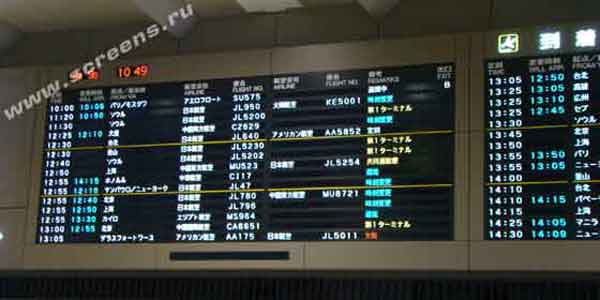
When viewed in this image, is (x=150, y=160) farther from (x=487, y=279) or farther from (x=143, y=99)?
(x=487, y=279)

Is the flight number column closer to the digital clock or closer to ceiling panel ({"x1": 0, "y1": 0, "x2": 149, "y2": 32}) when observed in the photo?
the digital clock

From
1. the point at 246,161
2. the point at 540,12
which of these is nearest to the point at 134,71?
the point at 246,161

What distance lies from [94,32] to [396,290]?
6.64 feet

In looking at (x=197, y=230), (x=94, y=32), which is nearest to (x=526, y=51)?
(x=197, y=230)

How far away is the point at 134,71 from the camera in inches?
198

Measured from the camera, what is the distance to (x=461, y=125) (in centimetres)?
443

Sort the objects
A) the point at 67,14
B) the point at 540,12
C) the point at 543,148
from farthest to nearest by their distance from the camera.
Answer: the point at 67,14 < the point at 540,12 < the point at 543,148

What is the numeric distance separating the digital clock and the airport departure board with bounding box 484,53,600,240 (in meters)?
1.68

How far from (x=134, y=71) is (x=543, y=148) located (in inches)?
79.5

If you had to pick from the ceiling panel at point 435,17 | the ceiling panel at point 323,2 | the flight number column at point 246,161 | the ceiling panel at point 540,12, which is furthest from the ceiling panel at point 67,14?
the ceiling panel at point 540,12

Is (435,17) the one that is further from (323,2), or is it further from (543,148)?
(543,148)

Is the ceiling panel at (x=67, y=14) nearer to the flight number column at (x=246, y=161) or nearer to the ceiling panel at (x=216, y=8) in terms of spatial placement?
the ceiling panel at (x=216, y=8)

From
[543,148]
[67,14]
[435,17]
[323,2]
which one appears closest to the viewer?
[543,148]

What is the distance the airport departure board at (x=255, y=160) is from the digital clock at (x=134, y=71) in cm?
6
